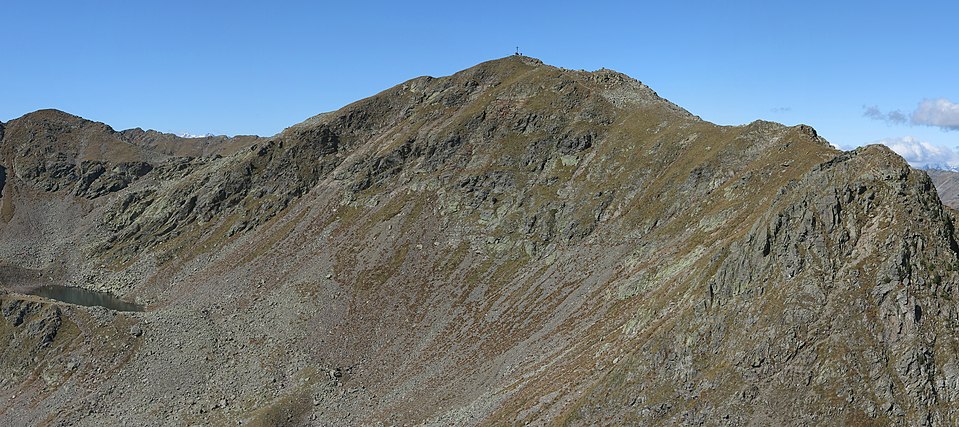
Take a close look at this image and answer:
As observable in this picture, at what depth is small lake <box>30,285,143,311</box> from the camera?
12000cm

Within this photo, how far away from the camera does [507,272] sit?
3716 inches

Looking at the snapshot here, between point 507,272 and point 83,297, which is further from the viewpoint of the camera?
point 83,297

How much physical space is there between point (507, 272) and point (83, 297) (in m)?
88.9

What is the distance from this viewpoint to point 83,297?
419 ft

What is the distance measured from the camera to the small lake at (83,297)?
120000 millimetres

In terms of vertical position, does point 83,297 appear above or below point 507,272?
below

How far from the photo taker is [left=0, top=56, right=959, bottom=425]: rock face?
154 feet

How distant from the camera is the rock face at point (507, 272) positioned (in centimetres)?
4697

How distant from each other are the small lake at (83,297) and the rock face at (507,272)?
3832 millimetres

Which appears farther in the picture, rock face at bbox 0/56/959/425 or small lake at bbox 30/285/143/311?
small lake at bbox 30/285/143/311

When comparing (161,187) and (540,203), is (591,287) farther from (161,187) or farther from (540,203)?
(161,187)

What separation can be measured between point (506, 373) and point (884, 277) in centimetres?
3722

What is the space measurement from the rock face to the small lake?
3.83 m

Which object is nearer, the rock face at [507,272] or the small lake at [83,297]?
the rock face at [507,272]
